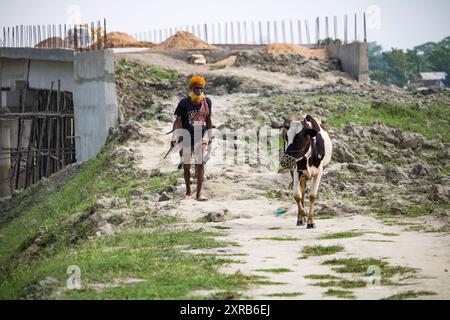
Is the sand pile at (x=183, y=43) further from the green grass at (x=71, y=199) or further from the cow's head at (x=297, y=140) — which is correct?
the cow's head at (x=297, y=140)

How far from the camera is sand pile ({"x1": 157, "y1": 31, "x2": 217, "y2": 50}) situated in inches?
1738

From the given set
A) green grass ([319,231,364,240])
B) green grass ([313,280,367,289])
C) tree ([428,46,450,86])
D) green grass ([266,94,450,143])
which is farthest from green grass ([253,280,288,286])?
tree ([428,46,450,86])

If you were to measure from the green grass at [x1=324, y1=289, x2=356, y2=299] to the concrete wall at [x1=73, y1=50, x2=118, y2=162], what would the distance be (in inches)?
696

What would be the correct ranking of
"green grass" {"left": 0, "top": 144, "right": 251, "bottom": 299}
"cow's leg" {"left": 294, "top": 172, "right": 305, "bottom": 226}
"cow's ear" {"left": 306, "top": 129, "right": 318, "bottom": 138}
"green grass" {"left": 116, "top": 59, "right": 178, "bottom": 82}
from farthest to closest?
"green grass" {"left": 116, "top": 59, "right": 178, "bottom": 82} → "cow's ear" {"left": 306, "top": 129, "right": 318, "bottom": 138} → "cow's leg" {"left": 294, "top": 172, "right": 305, "bottom": 226} → "green grass" {"left": 0, "top": 144, "right": 251, "bottom": 299}

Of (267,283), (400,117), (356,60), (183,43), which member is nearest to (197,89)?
(267,283)

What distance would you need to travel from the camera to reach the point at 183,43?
44.6 meters

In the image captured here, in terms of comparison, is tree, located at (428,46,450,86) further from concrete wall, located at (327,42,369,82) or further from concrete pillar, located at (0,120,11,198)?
concrete pillar, located at (0,120,11,198)

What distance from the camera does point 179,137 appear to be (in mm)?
18547

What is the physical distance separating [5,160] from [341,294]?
30999 millimetres

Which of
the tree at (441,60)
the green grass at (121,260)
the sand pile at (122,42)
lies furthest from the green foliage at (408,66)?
the green grass at (121,260)

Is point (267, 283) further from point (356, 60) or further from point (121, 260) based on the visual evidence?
point (356, 60)
